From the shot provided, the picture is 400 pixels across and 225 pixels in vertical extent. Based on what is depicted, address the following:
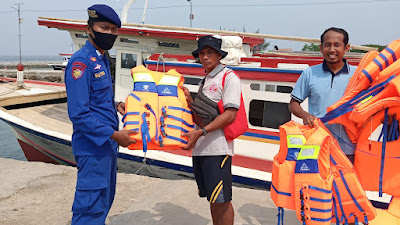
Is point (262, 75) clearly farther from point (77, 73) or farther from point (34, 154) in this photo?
point (34, 154)

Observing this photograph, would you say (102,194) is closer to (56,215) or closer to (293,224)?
(56,215)

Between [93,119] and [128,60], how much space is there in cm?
579

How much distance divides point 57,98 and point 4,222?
29.6 ft

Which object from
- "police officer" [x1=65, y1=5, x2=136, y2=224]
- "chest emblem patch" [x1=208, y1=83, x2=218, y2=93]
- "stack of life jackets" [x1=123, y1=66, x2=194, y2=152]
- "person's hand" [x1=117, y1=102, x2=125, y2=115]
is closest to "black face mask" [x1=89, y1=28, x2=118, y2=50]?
"police officer" [x1=65, y1=5, x2=136, y2=224]

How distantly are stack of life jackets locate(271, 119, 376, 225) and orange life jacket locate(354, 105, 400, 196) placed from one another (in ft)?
0.71

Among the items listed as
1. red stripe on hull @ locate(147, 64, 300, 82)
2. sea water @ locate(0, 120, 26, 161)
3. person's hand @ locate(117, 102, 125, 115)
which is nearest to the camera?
person's hand @ locate(117, 102, 125, 115)

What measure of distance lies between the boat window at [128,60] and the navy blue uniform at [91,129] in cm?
542

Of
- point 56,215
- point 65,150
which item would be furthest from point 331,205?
point 65,150

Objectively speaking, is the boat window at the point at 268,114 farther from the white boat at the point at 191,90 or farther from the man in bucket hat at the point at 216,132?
the man in bucket hat at the point at 216,132

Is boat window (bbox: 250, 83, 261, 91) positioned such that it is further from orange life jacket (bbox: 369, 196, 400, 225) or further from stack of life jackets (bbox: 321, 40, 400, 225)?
orange life jacket (bbox: 369, 196, 400, 225)

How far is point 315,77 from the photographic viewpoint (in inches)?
116

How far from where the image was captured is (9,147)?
16.2 meters

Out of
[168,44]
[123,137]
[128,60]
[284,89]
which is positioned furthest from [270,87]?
[123,137]

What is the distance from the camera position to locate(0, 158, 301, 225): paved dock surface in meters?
3.69
